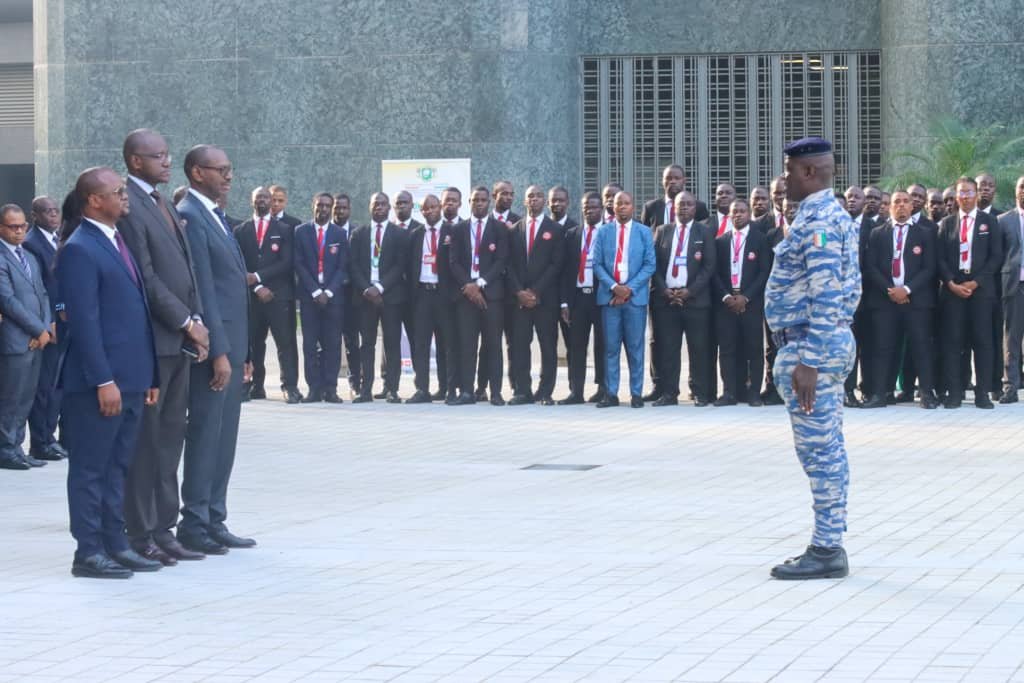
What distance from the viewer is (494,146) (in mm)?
27500

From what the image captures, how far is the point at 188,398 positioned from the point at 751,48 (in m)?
20.1

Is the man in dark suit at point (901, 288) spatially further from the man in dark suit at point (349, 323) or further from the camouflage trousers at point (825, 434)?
the camouflage trousers at point (825, 434)

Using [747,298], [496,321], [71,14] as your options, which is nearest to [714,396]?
[747,298]

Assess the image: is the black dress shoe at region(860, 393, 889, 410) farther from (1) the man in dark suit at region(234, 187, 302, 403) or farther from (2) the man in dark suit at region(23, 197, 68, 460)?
(2) the man in dark suit at region(23, 197, 68, 460)

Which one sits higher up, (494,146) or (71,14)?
(71,14)

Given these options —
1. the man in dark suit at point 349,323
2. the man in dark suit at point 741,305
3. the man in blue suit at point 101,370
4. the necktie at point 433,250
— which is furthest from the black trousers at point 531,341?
the man in blue suit at point 101,370

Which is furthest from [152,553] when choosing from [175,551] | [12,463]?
[12,463]

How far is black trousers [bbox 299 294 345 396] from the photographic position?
1938 centimetres

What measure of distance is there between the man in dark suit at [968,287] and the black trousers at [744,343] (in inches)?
71.0

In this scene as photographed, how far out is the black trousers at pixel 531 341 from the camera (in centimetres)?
1888

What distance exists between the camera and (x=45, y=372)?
15.1 m

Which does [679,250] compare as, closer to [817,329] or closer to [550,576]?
[817,329]

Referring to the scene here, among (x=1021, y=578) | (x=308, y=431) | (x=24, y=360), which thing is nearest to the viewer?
(x=1021, y=578)

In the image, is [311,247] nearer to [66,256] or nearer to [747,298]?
[747,298]
